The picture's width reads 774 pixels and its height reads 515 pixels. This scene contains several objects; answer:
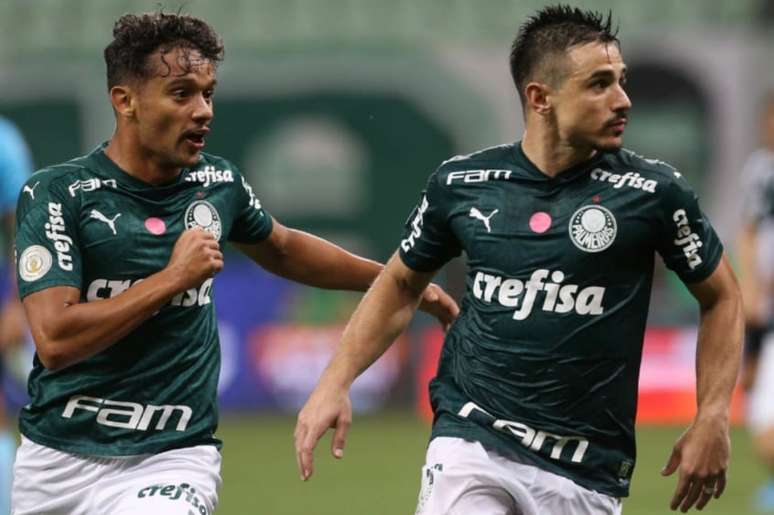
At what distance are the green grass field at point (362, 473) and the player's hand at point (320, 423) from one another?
188 inches

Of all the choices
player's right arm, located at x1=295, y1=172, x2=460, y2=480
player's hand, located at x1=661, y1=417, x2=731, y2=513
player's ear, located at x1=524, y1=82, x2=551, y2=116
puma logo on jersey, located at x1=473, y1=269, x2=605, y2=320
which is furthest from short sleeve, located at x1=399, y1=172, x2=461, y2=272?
player's hand, located at x1=661, y1=417, x2=731, y2=513

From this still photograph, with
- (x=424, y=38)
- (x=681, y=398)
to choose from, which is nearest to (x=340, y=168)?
(x=424, y=38)

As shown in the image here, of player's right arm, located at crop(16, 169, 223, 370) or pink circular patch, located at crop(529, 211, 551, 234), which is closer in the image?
player's right arm, located at crop(16, 169, 223, 370)

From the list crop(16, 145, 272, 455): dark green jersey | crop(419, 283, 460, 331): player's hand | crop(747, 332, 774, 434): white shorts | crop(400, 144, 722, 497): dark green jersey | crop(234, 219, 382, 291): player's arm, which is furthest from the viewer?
crop(747, 332, 774, 434): white shorts

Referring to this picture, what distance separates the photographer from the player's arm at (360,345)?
5.34 meters

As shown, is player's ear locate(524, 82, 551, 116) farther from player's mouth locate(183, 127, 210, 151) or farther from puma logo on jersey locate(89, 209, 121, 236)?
puma logo on jersey locate(89, 209, 121, 236)

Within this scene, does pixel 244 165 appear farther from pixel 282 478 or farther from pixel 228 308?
pixel 282 478

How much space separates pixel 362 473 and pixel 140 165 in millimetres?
6922

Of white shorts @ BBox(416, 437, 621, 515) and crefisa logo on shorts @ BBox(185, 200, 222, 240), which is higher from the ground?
crefisa logo on shorts @ BBox(185, 200, 222, 240)

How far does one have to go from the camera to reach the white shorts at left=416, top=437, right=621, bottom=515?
5.26 m

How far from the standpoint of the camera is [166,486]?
527 cm

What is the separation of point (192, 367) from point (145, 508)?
523 millimetres

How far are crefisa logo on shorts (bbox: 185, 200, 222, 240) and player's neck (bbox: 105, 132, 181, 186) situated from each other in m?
0.13

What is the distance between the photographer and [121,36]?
18.3ft
